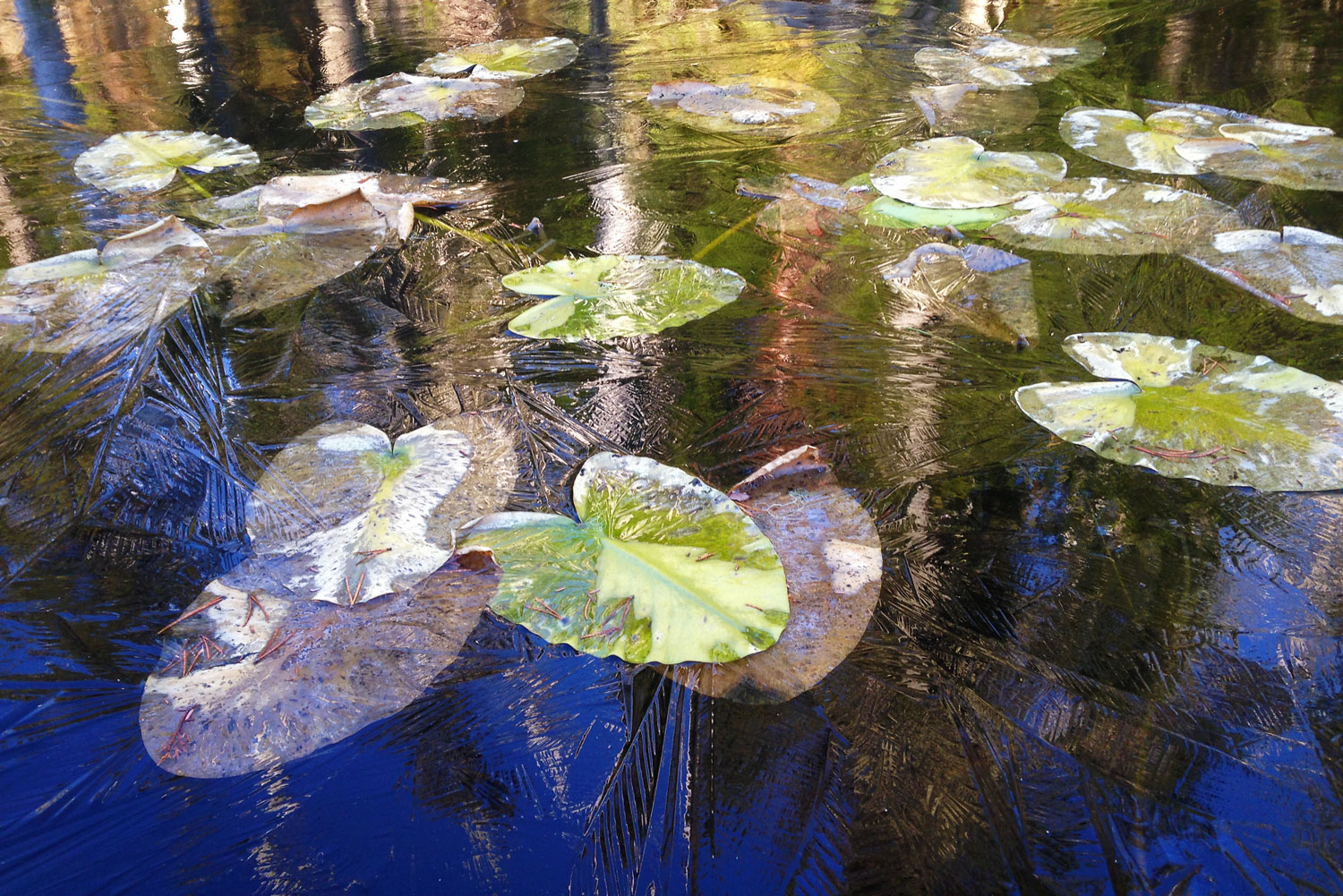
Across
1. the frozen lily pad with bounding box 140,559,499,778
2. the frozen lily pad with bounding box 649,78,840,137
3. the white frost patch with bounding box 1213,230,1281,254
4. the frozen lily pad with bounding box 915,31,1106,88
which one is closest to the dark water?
the frozen lily pad with bounding box 140,559,499,778

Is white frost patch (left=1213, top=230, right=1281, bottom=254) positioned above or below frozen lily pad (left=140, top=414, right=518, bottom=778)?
above

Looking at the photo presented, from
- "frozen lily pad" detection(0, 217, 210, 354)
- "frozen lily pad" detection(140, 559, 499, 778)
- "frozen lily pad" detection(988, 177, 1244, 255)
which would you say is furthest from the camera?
"frozen lily pad" detection(988, 177, 1244, 255)

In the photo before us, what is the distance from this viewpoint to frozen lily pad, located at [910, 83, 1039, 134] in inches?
91.0

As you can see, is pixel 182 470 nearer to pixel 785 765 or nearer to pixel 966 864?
pixel 785 765

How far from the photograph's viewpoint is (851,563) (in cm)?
110

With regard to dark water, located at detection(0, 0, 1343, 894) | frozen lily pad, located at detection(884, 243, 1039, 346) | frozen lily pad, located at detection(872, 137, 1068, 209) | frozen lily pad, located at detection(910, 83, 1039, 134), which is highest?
frozen lily pad, located at detection(910, 83, 1039, 134)

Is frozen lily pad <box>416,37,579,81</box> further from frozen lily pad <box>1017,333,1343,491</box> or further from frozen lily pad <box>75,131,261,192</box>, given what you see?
frozen lily pad <box>1017,333,1343,491</box>

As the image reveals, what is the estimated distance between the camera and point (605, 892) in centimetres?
79

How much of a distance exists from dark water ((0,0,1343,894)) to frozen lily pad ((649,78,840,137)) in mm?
273

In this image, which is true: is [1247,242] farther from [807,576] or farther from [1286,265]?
[807,576]

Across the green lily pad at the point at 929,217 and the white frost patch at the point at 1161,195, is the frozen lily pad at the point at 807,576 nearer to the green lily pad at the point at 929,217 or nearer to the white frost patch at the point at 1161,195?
the green lily pad at the point at 929,217

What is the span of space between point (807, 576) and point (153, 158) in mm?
2360

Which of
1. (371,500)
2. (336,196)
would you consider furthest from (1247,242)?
(336,196)

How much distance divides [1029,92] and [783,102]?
0.77m
